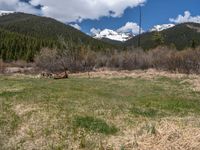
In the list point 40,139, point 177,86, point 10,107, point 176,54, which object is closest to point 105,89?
point 177,86

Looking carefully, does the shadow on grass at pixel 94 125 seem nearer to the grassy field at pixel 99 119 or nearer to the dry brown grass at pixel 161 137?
the grassy field at pixel 99 119

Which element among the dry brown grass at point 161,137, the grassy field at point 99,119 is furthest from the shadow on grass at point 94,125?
the dry brown grass at point 161,137

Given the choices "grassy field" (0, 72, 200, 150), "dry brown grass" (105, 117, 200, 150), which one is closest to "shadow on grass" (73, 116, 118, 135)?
"grassy field" (0, 72, 200, 150)

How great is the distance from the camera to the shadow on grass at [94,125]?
1518 centimetres

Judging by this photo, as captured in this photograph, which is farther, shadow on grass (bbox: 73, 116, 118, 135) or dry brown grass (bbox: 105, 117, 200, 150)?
shadow on grass (bbox: 73, 116, 118, 135)

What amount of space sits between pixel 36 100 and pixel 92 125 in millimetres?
6360

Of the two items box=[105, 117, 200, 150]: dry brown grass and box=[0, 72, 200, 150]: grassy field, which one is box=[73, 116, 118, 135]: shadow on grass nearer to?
box=[0, 72, 200, 150]: grassy field

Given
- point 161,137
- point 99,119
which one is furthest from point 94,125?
point 161,137

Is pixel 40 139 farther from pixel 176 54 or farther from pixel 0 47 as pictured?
pixel 0 47

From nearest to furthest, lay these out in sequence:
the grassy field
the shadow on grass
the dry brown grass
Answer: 1. the dry brown grass
2. the grassy field
3. the shadow on grass

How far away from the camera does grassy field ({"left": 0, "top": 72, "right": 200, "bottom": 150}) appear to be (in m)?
13.2

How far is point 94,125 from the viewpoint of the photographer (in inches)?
627

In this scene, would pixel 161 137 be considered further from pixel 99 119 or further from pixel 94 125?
pixel 99 119

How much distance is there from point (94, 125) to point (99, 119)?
986mm
